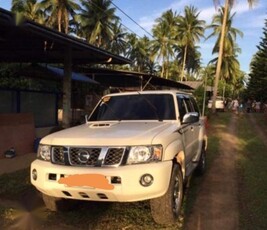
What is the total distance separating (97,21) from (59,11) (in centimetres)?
516

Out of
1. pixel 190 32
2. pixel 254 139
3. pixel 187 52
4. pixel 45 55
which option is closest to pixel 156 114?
pixel 45 55

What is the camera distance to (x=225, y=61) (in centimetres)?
6794

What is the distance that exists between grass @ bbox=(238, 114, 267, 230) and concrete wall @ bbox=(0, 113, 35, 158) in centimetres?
582

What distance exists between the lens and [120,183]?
17.0 ft

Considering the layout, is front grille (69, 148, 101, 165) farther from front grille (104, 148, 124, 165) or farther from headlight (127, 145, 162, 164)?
headlight (127, 145, 162, 164)

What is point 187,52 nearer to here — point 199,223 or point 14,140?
point 14,140

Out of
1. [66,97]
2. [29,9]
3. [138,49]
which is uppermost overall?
[29,9]

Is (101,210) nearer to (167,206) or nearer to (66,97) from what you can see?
(167,206)

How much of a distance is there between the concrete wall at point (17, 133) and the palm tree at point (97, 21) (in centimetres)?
3711

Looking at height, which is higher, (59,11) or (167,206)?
(59,11)

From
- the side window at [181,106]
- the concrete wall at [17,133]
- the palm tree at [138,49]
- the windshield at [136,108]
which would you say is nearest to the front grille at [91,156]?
the windshield at [136,108]

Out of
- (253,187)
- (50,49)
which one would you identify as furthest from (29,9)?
(253,187)

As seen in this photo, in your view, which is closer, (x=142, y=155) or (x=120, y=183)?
(x=120, y=183)

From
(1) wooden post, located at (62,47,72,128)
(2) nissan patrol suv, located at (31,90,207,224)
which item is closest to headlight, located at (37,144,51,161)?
(2) nissan patrol suv, located at (31,90,207,224)
